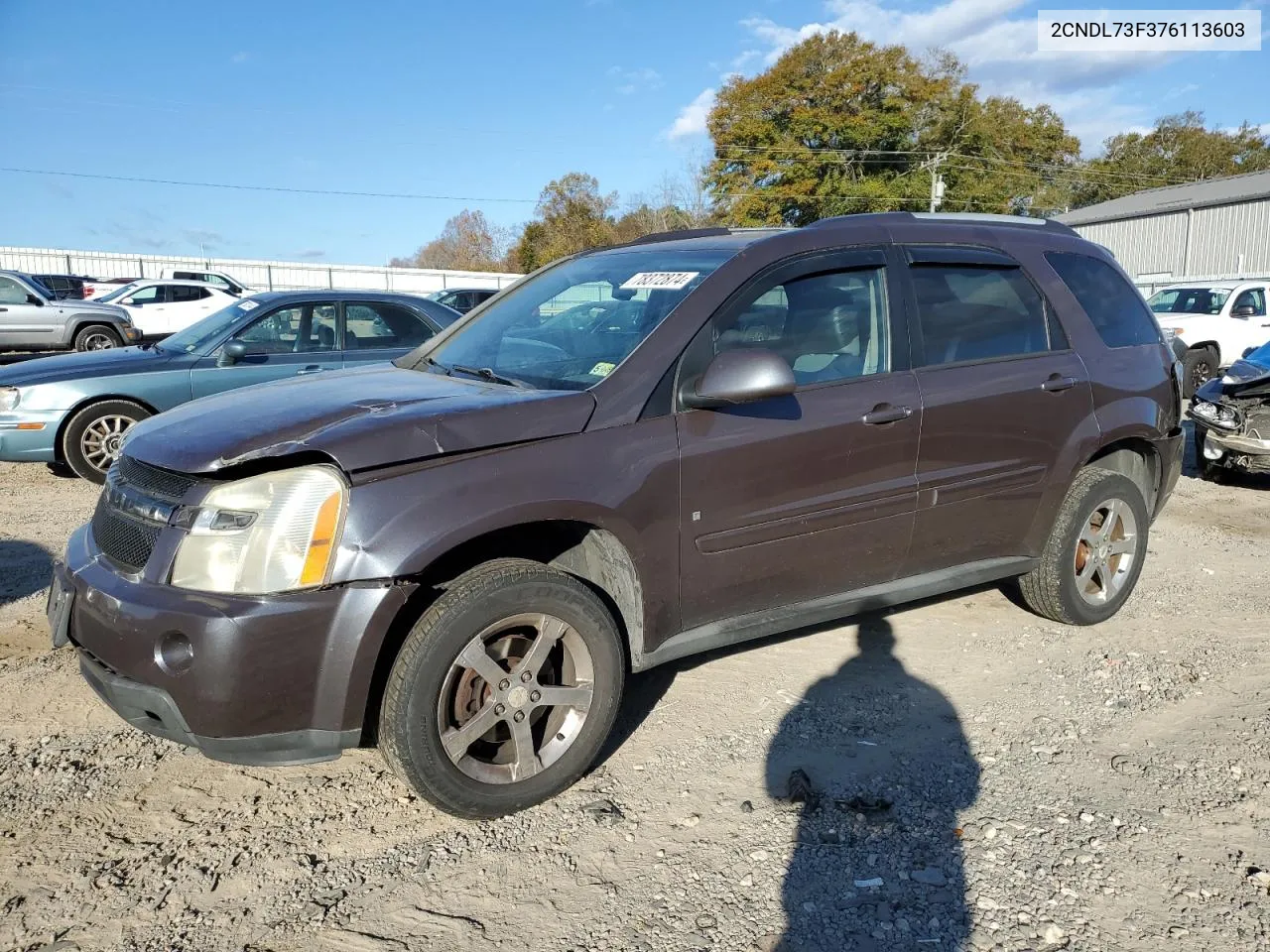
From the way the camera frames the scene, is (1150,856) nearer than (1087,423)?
Yes

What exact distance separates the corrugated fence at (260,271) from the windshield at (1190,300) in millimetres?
26521

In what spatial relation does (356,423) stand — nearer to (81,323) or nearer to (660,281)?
(660,281)

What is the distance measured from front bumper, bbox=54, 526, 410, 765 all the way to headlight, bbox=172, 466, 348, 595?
0.18 feet

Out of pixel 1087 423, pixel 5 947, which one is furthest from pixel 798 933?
pixel 1087 423

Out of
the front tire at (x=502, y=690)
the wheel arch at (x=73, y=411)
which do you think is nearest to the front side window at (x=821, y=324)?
the front tire at (x=502, y=690)

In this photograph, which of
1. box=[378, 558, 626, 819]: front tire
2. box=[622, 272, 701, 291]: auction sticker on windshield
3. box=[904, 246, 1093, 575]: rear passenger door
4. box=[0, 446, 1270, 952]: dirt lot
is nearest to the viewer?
box=[0, 446, 1270, 952]: dirt lot

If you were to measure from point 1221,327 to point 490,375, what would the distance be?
14897 mm

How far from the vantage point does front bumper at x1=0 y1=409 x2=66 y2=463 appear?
723 cm

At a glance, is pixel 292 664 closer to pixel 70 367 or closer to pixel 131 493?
pixel 131 493

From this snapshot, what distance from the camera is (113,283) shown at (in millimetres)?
29047

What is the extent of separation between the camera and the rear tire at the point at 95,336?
17688mm

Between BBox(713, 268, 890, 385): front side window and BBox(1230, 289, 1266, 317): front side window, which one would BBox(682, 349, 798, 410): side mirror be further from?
BBox(1230, 289, 1266, 317): front side window

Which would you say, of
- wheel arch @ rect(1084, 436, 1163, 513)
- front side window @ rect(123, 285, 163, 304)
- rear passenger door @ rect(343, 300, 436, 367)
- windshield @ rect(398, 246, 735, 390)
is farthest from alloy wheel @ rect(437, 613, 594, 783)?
front side window @ rect(123, 285, 163, 304)

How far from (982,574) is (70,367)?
7.02 m
